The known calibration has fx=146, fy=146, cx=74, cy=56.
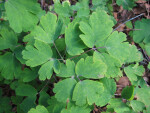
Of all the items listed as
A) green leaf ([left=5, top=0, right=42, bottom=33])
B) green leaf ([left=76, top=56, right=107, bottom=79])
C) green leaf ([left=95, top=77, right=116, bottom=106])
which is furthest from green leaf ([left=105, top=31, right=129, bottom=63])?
green leaf ([left=5, top=0, right=42, bottom=33])

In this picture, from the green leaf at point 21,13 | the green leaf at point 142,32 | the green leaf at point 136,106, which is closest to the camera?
the green leaf at point 21,13

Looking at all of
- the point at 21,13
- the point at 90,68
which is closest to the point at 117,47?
the point at 90,68

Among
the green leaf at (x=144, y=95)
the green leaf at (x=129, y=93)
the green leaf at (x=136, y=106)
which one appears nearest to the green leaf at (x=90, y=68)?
the green leaf at (x=129, y=93)

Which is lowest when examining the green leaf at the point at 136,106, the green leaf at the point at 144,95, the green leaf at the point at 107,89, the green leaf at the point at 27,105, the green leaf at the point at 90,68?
the green leaf at the point at 27,105

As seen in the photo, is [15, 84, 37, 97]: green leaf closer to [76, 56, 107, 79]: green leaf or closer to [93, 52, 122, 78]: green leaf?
[76, 56, 107, 79]: green leaf

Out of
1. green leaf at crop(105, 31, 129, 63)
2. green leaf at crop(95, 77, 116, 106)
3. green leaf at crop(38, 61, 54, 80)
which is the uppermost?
green leaf at crop(105, 31, 129, 63)

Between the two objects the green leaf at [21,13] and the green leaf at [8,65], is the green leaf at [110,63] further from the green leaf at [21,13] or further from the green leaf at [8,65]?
the green leaf at [8,65]
